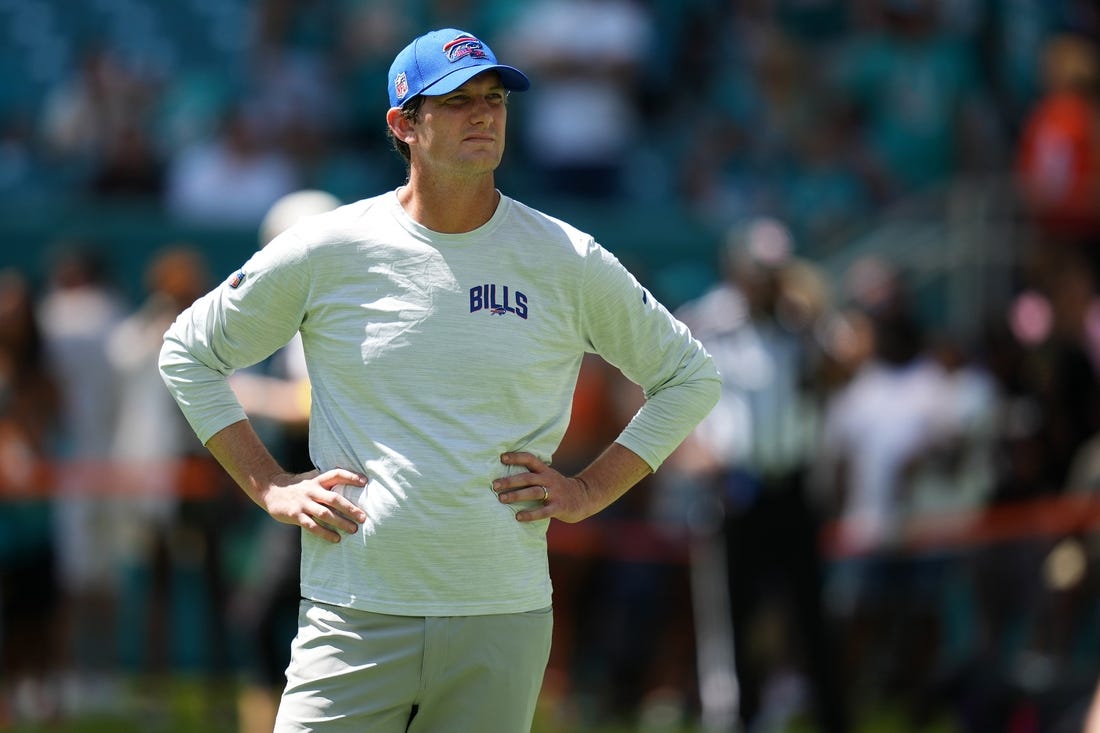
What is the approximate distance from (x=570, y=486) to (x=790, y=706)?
20.7 feet

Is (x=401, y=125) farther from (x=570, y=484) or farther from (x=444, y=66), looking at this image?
(x=570, y=484)

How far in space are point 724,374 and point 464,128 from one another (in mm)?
4353

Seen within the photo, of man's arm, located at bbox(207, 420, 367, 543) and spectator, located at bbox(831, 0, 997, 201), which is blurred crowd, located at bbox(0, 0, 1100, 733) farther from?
man's arm, located at bbox(207, 420, 367, 543)

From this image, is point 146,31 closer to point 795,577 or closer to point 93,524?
point 93,524

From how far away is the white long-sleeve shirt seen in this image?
14.0 feet

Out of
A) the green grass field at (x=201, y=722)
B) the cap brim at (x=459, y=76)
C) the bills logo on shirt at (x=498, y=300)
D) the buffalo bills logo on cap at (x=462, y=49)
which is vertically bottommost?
the green grass field at (x=201, y=722)

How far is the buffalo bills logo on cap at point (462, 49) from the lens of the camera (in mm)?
4312

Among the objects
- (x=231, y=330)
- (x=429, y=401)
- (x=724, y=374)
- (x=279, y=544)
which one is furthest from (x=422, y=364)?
(x=724, y=374)

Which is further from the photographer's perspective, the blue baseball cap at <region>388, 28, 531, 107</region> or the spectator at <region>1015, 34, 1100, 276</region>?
the spectator at <region>1015, 34, 1100, 276</region>

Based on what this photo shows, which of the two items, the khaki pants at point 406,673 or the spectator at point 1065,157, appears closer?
the khaki pants at point 406,673

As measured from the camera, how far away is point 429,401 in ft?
14.0

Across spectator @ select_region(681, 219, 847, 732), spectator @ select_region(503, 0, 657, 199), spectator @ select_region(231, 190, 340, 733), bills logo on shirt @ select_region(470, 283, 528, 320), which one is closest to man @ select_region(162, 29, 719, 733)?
bills logo on shirt @ select_region(470, 283, 528, 320)

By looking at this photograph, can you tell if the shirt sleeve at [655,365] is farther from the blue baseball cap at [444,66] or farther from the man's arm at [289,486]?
the man's arm at [289,486]

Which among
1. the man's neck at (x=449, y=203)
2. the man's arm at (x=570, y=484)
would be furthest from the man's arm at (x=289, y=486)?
the man's neck at (x=449, y=203)
